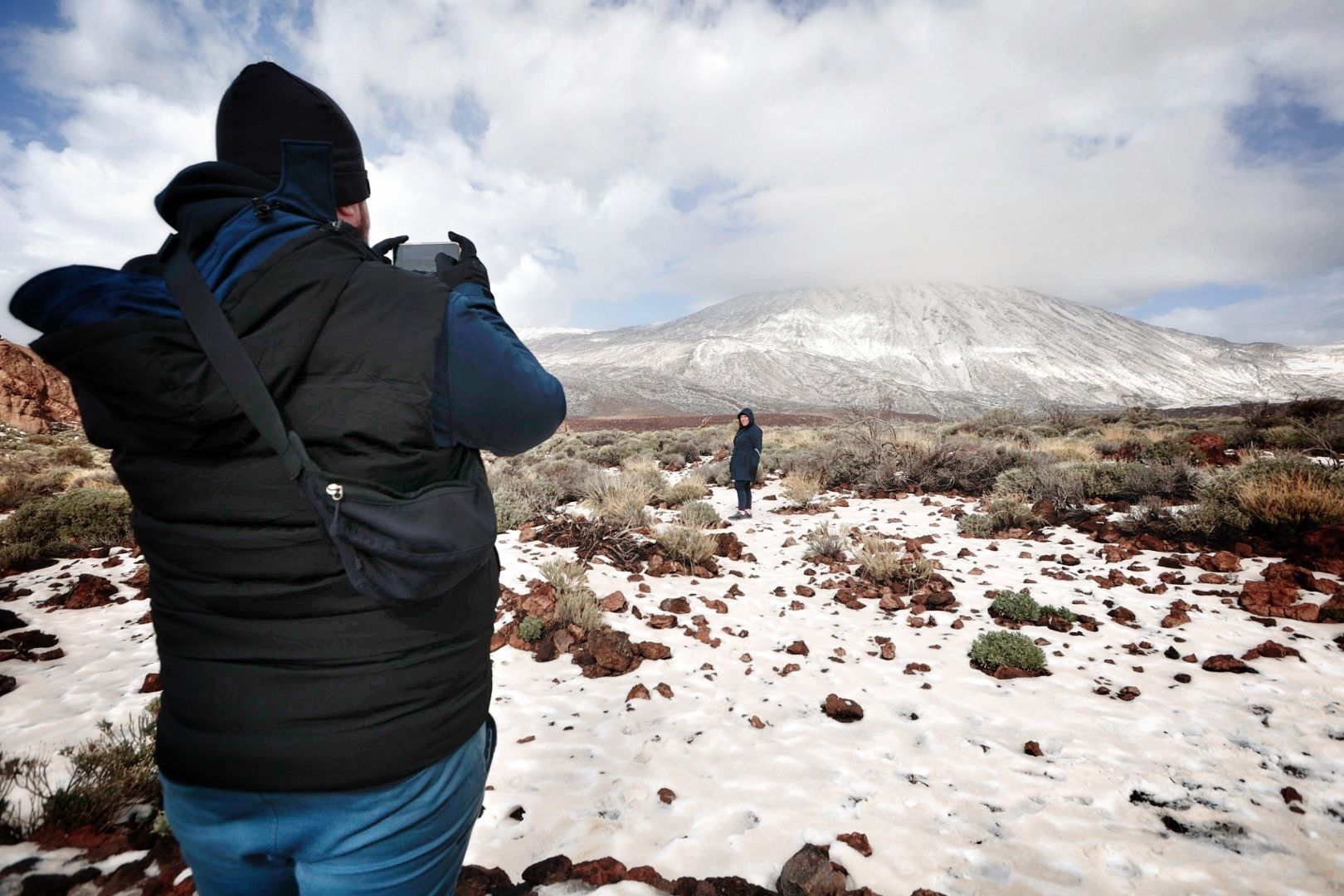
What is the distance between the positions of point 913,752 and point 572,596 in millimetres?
2912

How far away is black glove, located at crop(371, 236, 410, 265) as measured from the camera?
1.27 m

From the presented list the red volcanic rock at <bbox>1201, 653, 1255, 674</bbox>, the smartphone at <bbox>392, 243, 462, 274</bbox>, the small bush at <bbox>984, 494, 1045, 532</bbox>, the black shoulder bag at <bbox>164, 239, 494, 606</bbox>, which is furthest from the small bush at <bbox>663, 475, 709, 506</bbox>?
the black shoulder bag at <bbox>164, 239, 494, 606</bbox>

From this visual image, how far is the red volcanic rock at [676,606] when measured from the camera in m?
5.53

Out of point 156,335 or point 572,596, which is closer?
point 156,335

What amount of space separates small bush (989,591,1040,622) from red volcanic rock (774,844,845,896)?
11.4 ft

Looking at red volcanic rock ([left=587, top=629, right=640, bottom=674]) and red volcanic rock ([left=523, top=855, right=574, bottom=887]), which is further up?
red volcanic rock ([left=587, top=629, right=640, bottom=674])

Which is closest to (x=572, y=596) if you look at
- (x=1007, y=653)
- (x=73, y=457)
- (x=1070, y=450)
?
(x=1007, y=653)

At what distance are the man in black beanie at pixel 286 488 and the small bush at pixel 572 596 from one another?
153 inches

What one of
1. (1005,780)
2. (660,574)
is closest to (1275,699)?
(1005,780)

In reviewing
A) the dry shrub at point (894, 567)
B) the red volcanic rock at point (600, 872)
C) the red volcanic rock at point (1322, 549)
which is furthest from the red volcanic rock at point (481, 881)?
the red volcanic rock at point (1322, 549)

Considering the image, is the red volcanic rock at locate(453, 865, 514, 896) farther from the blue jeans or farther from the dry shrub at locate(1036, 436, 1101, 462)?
the dry shrub at locate(1036, 436, 1101, 462)

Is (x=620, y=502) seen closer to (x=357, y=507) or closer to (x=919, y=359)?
(x=357, y=507)

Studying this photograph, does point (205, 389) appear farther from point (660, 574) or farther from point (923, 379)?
point (923, 379)

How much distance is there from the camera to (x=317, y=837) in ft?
3.31
